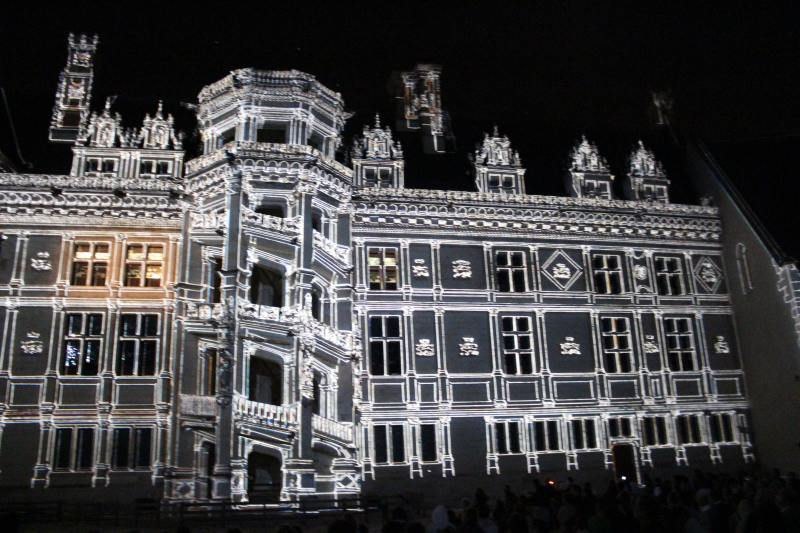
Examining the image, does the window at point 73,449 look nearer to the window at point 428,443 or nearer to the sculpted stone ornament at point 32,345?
the sculpted stone ornament at point 32,345

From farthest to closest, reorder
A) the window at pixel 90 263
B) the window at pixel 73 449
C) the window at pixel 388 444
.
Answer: the window at pixel 90 263 → the window at pixel 388 444 → the window at pixel 73 449

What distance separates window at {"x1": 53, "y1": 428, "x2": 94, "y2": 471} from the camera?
29516 millimetres

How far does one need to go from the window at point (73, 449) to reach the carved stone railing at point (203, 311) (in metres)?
6.28

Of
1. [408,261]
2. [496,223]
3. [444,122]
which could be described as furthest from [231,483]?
[444,122]

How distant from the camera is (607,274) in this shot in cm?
3678

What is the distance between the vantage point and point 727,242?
38250 millimetres

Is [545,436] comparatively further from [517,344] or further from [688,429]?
[688,429]

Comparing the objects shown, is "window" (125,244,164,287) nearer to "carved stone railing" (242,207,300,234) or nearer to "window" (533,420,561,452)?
"carved stone railing" (242,207,300,234)

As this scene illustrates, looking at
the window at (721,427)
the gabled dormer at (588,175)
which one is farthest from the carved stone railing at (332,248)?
the window at (721,427)

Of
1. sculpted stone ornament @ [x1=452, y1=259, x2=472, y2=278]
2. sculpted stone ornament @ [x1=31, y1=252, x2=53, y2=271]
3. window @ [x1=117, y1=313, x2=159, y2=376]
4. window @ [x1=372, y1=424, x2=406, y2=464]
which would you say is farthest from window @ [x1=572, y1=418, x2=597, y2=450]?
sculpted stone ornament @ [x1=31, y1=252, x2=53, y2=271]

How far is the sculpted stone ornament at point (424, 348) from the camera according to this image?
33.3 m

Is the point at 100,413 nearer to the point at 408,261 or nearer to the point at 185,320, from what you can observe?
the point at 185,320

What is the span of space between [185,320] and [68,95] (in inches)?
567

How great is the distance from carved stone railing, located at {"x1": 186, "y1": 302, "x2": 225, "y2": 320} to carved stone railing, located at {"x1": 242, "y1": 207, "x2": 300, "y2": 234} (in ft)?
11.9
